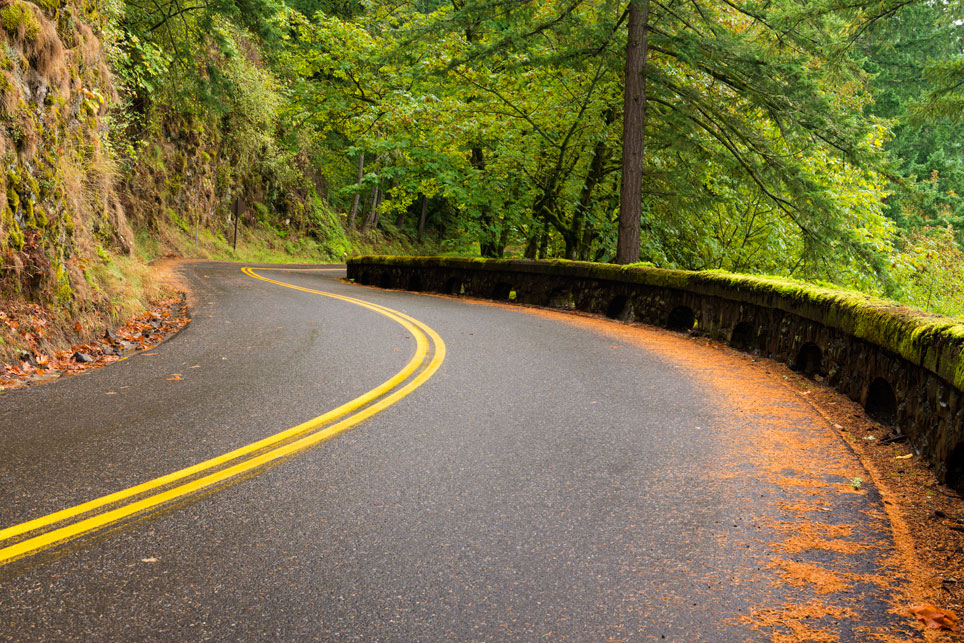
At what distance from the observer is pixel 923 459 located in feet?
15.5

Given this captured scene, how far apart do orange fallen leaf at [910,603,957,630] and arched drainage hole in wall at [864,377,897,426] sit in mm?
3298

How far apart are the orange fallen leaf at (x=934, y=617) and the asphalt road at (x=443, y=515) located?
97 mm

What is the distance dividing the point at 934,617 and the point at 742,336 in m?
7.29

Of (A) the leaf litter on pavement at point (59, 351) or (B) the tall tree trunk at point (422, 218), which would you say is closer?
(A) the leaf litter on pavement at point (59, 351)

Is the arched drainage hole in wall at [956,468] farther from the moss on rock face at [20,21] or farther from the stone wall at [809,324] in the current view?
the moss on rock face at [20,21]

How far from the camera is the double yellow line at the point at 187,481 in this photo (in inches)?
126

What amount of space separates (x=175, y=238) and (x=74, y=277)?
2335 cm

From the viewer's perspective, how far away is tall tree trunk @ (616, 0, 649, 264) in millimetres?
15422

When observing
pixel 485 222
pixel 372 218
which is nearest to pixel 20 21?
pixel 485 222

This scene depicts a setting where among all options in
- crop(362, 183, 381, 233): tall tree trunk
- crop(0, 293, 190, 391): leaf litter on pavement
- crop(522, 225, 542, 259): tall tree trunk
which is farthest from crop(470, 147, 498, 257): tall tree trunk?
crop(362, 183, 381, 233): tall tree trunk

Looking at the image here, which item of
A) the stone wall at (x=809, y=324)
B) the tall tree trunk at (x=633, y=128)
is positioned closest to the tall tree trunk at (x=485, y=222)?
the stone wall at (x=809, y=324)

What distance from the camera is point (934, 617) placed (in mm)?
2803

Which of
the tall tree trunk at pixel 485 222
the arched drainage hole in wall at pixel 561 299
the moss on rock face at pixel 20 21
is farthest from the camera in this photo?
the tall tree trunk at pixel 485 222

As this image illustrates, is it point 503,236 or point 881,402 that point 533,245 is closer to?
point 503,236
